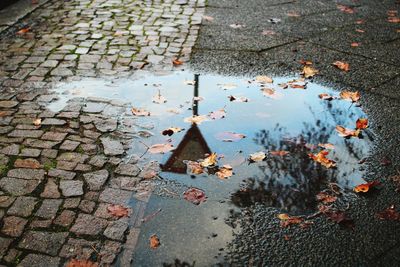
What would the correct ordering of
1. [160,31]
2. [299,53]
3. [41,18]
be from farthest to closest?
[41,18], [160,31], [299,53]

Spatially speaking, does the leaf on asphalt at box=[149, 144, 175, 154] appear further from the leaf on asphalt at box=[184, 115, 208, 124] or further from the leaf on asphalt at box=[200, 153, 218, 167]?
the leaf on asphalt at box=[184, 115, 208, 124]

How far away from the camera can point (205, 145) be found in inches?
129

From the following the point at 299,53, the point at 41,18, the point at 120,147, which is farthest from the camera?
the point at 41,18

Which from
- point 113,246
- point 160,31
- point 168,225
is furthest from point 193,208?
point 160,31

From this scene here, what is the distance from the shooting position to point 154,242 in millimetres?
2342

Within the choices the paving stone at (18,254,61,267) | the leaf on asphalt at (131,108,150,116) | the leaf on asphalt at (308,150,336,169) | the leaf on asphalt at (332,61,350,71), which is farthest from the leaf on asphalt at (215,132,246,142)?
the leaf on asphalt at (332,61,350,71)

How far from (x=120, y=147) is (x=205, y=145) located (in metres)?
0.77

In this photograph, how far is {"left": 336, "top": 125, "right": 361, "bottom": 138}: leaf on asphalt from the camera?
11.2 feet

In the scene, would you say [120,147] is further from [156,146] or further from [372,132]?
[372,132]

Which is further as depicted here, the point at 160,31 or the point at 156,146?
the point at 160,31

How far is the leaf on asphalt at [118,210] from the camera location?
99.6 inches

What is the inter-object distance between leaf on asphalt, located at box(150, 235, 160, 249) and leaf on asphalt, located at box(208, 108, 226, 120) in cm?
160

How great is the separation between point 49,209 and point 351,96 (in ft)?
10.7

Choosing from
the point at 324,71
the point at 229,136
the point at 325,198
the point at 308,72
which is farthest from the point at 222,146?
the point at 324,71
